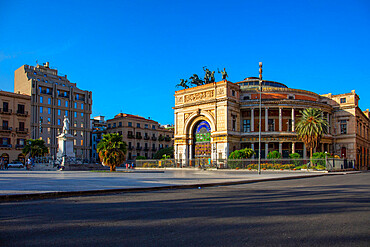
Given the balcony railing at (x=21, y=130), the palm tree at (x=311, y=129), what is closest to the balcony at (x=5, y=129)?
the balcony railing at (x=21, y=130)

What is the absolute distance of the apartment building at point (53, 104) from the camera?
80.0 meters

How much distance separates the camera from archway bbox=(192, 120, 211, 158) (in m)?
63.3

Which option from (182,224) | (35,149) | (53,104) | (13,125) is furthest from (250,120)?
(182,224)

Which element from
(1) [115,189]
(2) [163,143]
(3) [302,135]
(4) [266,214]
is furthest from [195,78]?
(4) [266,214]

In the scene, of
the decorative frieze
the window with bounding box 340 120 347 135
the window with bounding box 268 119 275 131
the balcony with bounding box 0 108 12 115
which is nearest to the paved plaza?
the decorative frieze

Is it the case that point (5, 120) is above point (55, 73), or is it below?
below

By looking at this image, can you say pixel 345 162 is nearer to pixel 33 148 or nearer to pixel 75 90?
pixel 33 148

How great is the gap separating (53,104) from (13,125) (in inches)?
491

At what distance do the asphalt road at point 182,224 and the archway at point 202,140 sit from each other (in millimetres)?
52643

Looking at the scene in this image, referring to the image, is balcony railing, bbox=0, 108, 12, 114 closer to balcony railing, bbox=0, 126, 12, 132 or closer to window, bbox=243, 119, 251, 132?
balcony railing, bbox=0, 126, 12, 132

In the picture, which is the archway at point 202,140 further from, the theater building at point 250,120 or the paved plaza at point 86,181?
the paved plaza at point 86,181

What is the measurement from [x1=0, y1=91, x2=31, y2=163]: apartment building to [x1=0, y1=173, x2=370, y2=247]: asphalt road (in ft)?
226

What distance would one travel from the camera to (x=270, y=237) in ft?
20.2

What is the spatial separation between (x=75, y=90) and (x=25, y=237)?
88.7m
